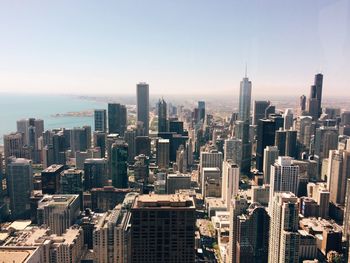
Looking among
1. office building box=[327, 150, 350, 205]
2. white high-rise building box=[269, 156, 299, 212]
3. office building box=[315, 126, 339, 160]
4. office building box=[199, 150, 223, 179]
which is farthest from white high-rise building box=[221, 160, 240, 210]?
office building box=[315, 126, 339, 160]

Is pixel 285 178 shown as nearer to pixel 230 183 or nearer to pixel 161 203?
pixel 230 183

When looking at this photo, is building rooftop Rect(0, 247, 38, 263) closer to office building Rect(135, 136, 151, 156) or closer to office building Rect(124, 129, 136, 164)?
office building Rect(124, 129, 136, 164)

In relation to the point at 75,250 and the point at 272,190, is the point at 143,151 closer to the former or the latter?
the point at 272,190

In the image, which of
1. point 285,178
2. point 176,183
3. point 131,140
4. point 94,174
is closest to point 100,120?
point 131,140

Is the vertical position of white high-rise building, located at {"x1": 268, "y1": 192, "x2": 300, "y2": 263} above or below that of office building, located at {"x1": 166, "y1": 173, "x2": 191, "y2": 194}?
above

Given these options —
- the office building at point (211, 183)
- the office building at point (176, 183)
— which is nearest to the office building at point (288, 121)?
the office building at point (211, 183)

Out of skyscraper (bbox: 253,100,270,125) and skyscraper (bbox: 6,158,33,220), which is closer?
skyscraper (bbox: 6,158,33,220)

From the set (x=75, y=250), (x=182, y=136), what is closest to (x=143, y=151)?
(x=182, y=136)
